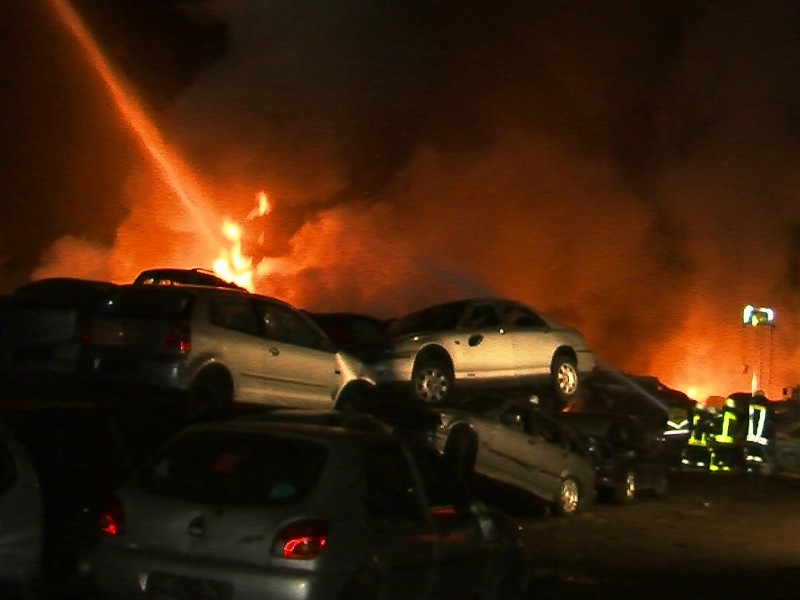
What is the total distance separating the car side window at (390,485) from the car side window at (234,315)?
5948 mm

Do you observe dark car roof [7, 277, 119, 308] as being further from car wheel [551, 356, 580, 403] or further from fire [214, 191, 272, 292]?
fire [214, 191, 272, 292]

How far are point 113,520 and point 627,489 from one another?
11389 millimetres

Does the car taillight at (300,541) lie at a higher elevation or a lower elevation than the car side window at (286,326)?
lower

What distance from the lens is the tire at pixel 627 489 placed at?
18094mm

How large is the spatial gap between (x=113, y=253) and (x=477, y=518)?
24.9 metres

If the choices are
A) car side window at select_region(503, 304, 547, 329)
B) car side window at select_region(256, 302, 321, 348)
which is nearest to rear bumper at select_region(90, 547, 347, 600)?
car side window at select_region(256, 302, 321, 348)

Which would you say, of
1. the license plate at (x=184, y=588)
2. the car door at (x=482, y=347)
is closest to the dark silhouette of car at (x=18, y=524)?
the license plate at (x=184, y=588)

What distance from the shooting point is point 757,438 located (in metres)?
22.6

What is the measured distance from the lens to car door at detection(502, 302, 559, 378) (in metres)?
18.3

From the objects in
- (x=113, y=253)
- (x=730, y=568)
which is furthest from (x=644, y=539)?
(x=113, y=253)

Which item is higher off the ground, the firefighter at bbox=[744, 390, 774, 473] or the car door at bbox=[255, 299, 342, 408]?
the firefighter at bbox=[744, 390, 774, 473]

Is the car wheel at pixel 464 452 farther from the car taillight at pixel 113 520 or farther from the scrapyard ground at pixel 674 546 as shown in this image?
the car taillight at pixel 113 520

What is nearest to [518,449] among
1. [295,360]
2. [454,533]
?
[295,360]

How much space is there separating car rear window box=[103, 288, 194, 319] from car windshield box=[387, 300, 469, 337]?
421 cm
